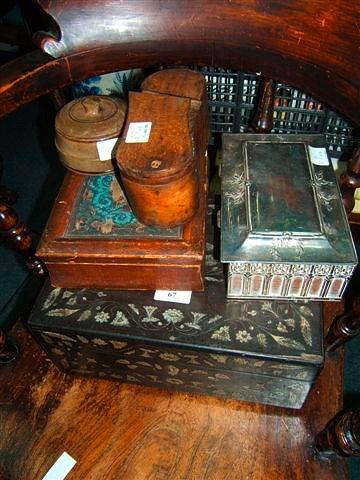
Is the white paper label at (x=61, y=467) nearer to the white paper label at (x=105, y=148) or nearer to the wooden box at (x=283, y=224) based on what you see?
the wooden box at (x=283, y=224)

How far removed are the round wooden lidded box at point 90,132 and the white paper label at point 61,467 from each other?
1.90 feet

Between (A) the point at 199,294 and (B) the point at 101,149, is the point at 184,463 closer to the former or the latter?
(A) the point at 199,294

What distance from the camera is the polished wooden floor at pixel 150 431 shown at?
2.74 ft

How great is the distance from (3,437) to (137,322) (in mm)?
380

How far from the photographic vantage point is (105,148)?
834 millimetres

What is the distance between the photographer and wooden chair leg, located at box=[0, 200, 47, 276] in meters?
0.85

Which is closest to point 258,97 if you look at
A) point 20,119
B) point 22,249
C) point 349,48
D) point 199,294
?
point 349,48

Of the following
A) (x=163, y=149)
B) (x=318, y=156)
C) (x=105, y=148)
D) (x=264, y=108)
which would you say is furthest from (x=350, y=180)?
(x=105, y=148)

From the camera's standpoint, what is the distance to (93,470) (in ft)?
2.77

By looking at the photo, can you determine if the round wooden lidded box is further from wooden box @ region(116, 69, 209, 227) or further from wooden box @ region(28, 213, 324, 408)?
wooden box @ region(28, 213, 324, 408)

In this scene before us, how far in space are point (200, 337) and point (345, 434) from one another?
0.29 m

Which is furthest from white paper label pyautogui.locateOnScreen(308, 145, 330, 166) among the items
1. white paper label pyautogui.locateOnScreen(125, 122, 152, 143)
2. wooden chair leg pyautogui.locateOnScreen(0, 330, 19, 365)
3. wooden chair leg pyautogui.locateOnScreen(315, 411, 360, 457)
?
wooden chair leg pyautogui.locateOnScreen(0, 330, 19, 365)

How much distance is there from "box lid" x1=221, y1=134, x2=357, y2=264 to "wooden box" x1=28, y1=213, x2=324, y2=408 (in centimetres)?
14

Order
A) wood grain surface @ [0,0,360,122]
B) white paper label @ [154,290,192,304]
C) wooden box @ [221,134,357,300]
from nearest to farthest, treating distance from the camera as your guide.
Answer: wood grain surface @ [0,0,360,122]
wooden box @ [221,134,357,300]
white paper label @ [154,290,192,304]
